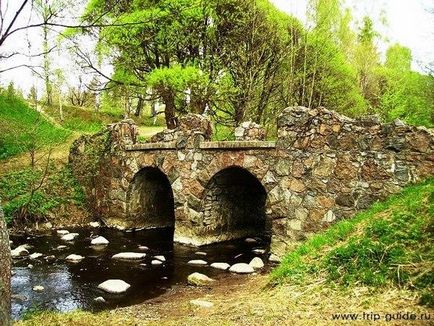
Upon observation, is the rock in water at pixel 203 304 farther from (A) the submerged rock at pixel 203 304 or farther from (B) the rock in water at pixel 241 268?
(B) the rock in water at pixel 241 268

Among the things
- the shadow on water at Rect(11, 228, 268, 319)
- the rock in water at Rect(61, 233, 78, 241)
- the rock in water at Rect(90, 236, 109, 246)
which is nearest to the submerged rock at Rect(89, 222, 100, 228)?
the shadow on water at Rect(11, 228, 268, 319)

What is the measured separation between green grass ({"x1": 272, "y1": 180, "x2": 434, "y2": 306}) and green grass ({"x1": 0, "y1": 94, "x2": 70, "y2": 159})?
30.1ft

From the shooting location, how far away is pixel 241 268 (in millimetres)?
8781

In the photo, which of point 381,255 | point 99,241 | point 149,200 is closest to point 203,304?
point 381,255

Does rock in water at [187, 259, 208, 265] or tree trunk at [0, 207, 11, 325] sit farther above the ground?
tree trunk at [0, 207, 11, 325]

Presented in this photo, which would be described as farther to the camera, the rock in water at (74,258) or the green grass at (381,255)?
the rock in water at (74,258)

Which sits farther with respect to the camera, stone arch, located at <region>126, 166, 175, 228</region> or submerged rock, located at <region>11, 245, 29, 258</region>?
stone arch, located at <region>126, 166, 175, 228</region>

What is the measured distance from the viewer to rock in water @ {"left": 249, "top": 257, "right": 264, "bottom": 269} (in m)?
8.99

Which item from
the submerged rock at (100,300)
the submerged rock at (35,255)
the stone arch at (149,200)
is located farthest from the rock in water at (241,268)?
the stone arch at (149,200)

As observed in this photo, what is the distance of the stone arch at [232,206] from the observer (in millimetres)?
11438

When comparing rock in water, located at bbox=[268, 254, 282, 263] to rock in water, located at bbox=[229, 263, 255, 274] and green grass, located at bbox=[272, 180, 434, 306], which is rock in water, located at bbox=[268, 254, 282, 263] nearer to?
rock in water, located at bbox=[229, 263, 255, 274]

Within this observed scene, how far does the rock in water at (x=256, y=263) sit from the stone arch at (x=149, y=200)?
5136mm

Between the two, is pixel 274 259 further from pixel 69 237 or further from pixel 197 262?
pixel 69 237

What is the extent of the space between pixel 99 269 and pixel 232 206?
463cm
